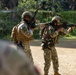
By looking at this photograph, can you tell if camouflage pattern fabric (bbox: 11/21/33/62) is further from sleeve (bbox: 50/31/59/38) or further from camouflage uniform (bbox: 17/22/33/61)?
Result: sleeve (bbox: 50/31/59/38)

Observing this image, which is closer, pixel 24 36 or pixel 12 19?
pixel 24 36

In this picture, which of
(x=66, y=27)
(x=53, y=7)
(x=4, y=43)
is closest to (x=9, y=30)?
(x=53, y=7)

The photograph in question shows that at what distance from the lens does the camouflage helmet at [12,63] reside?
78cm

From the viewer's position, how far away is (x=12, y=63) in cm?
79

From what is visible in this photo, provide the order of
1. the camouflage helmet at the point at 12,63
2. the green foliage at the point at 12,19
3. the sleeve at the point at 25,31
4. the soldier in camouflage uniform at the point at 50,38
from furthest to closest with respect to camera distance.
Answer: the green foliage at the point at 12,19 → the soldier in camouflage uniform at the point at 50,38 → the sleeve at the point at 25,31 → the camouflage helmet at the point at 12,63

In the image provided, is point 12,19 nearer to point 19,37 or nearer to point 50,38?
point 50,38

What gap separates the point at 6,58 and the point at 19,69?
0.04 metres

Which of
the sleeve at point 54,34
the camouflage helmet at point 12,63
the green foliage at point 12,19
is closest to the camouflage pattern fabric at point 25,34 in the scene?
the sleeve at point 54,34

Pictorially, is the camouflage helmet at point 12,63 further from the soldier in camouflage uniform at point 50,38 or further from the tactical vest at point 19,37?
the soldier in camouflage uniform at point 50,38

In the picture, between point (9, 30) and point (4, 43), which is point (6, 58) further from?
point (9, 30)

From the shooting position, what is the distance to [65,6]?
127 feet

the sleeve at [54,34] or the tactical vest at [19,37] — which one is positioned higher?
the tactical vest at [19,37]

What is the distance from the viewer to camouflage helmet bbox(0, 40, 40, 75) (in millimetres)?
776

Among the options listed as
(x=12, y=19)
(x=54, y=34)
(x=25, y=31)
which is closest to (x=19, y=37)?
(x=25, y=31)
